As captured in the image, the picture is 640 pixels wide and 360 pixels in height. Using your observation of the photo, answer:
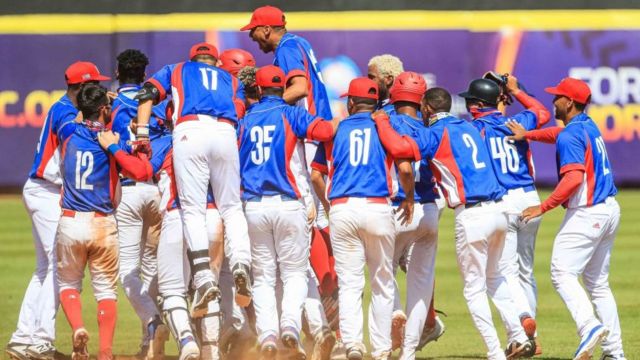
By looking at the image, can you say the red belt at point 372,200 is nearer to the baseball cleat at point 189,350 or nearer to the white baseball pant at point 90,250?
the baseball cleat at point 189,350

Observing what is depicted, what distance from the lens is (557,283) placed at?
346 inches

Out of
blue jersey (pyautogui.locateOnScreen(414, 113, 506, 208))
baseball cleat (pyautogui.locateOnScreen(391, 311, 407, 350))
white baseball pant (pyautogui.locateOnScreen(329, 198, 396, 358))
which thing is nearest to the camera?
white baseball pant (pyautogui.locateOnScreen(329, 198, 396, 358))

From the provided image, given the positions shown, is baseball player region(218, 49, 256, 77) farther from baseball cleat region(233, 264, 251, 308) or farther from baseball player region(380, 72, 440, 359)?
baseball cleat region(233, 264, 251, 308)

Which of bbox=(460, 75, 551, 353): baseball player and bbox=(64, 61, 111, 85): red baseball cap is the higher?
bbox=(64, 61, 111, 85): red baseball cap

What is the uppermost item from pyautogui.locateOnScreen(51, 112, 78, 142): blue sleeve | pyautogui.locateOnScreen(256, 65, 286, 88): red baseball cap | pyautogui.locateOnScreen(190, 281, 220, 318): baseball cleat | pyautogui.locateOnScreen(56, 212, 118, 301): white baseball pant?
pyautogui.locateOnScreen(256, 65, 286, 88): red baseball cap

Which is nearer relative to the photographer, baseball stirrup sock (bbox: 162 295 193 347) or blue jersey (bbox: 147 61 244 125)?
baseball stirrup sock (bbox: 162 295 193 347)

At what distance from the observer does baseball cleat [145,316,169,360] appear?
8.84m

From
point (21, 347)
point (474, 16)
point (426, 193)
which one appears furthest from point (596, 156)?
point (474, 16)

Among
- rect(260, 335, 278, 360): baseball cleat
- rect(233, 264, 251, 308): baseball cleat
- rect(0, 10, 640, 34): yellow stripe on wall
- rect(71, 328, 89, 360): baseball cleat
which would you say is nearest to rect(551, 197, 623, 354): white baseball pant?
rect(260, 335, 278, 360): baseball cleat

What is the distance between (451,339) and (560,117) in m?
2.29

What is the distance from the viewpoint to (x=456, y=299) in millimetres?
12688

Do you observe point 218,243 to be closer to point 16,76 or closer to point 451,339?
point 451,339

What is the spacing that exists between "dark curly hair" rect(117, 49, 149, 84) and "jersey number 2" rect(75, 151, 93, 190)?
3.52 ft

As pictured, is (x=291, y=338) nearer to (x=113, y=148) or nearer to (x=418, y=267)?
(x=418, y=267)
